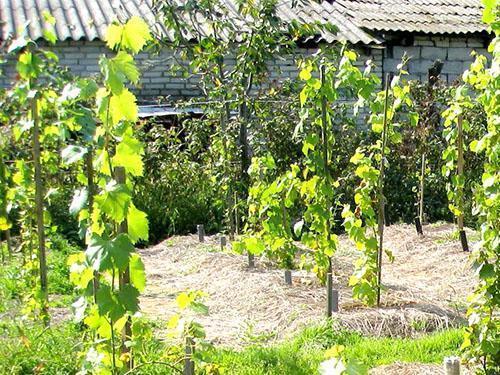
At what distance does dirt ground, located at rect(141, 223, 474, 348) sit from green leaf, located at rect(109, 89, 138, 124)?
2572mm

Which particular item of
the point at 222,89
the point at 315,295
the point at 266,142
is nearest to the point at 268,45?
the point at 222,89

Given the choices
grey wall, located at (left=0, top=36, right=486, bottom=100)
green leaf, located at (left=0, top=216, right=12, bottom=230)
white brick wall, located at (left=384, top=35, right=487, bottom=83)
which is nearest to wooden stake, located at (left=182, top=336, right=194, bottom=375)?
green leaf, located at (left=0, top=216, right=12, bottom=230)

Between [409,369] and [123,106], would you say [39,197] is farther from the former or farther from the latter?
[409,369]

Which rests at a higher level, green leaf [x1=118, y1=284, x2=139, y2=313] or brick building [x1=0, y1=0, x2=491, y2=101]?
brick building [x1=0, y1=0, x2=491, y2=101]

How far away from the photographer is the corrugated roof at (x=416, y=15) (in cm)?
1327

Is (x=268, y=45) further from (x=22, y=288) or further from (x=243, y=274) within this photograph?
(x=22, y=288)

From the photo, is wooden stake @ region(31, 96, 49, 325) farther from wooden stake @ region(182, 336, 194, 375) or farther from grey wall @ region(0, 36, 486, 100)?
grey wall @ region(0, 36, 486, 100)

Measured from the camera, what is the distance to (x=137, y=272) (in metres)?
3.17

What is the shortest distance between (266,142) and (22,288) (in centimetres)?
430

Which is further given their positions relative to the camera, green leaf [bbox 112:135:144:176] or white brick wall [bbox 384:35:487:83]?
white brick wall [bbox 384:35:487:83]

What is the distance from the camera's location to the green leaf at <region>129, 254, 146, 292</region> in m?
3.15

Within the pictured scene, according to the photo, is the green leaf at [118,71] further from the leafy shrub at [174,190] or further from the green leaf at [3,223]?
the leafy shrub at [174,190]

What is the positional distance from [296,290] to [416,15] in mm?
8924

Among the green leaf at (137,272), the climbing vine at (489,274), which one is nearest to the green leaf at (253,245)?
the climbing vine at (489,274)
